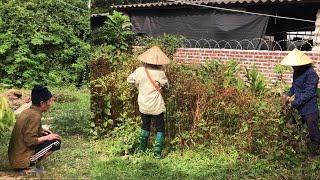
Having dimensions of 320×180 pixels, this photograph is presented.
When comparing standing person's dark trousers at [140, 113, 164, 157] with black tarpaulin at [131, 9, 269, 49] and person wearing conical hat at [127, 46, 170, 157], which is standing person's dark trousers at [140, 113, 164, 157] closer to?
person wearing conical hat at [127, 46, 170, 157]

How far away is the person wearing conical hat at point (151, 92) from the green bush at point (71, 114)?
0.99 meters

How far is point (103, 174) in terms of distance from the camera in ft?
15.7

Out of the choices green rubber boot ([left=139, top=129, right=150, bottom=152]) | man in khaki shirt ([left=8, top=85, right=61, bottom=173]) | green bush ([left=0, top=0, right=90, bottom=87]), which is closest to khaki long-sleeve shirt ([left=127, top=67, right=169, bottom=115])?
green rubber boot ([left=139, top=129, right=150, bottom=152])

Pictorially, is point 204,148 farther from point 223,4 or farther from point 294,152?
point 223,4

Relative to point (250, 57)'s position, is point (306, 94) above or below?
below

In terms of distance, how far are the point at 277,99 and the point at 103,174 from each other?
7.39 feet

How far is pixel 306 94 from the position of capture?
5.17m

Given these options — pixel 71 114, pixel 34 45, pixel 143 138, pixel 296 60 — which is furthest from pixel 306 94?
pixel 71 114

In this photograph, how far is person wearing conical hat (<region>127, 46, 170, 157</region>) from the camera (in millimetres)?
5422

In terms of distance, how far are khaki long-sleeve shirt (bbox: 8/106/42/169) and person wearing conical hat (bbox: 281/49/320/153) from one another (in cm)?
290

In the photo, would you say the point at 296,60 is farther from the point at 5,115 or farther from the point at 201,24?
the point at 201,24

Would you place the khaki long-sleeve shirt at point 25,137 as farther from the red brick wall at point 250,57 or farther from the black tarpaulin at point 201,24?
the black tarpaulin at point 201,24

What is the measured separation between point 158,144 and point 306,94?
1.84 m

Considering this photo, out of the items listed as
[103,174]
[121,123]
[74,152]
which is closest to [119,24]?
[121,123]
